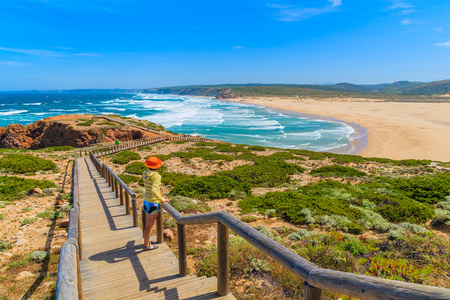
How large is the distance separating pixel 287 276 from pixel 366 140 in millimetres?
39615

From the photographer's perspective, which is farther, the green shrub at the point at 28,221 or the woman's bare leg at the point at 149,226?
the green shrub at the point at 28,221

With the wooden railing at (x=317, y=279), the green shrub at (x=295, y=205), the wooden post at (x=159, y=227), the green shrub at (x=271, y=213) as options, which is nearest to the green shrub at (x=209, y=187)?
the green shrub at (x=295, y=205)

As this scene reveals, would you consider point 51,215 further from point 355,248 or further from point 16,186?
point 355,248

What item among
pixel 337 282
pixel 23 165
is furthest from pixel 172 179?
pixel 337 282

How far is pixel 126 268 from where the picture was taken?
4.82m

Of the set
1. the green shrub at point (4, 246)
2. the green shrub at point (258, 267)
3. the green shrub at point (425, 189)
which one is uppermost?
the green shrub at point (258, 267)

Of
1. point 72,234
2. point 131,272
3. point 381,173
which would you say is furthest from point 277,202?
point 381,173

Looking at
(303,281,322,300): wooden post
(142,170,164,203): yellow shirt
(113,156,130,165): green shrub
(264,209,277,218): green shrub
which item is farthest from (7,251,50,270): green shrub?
(113,156,130,165): green shrub

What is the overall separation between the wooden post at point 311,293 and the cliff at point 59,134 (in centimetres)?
3316

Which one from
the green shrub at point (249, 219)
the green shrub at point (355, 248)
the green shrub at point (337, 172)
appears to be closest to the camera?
the green shrub at point (355, 248)

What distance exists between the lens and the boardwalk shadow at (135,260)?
4.09 m

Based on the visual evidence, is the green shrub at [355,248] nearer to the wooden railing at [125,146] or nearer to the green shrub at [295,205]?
the green shrub at [295,205]

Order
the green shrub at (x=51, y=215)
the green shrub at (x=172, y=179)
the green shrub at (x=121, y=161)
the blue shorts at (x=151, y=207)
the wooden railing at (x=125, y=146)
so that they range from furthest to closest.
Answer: the wooden railing at (x=125, y=146) → the green shrub at (x=121, y=161) → the green shrub at (x=172, y=179) → the green shrub at (x=51, y=215) → the blue shorts at (x=151, y=207)

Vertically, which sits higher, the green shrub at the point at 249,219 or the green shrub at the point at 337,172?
the green shrub at the point at 249,219
